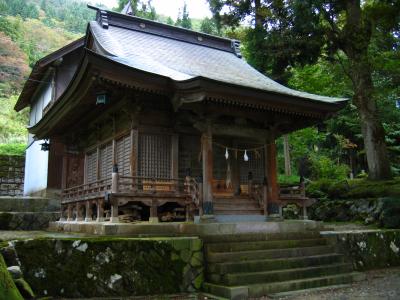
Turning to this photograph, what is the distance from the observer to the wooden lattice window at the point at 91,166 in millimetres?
15008

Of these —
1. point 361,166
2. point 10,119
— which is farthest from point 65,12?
point 361,166

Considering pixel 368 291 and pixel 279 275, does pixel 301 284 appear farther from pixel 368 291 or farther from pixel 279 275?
pixel 368 291

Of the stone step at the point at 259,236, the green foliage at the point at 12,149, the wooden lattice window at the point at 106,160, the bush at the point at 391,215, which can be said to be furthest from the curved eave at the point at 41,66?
the bush at the point at 391,215

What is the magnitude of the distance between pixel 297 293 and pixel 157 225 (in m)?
3.47

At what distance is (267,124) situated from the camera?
40.1 ft

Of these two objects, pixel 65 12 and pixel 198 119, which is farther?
pixel 65 12

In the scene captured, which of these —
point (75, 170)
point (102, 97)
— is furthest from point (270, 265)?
point (75, 170)

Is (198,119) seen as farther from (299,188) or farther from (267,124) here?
(299,188)

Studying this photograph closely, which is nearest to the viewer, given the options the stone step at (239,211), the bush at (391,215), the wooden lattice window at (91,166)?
the stone step at (239,211)

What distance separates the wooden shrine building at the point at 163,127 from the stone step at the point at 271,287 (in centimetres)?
275

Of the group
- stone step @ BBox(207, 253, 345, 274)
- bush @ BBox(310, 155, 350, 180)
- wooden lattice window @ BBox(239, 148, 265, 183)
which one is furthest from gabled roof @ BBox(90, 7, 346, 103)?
bush @ BBox(310, 155, 350, 180)

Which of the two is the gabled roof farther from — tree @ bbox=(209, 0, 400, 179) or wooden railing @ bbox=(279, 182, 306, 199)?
wooden railing @ bbox=(279, 182, 306, 199)

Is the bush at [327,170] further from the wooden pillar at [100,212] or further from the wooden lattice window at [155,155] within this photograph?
Answer: the wooden pillar at [100,212]

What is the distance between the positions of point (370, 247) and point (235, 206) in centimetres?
401
